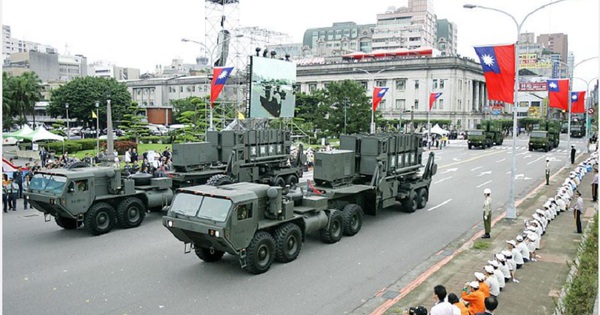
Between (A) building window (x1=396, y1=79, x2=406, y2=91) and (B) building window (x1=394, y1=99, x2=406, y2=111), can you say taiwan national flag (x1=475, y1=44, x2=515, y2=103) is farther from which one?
(A) building window (x1=396, y1=79, x2=406, y2=91)

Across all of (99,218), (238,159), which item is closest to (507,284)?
(99,218)

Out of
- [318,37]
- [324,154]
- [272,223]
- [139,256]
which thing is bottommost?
[139,256]

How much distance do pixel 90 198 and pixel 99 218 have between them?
693 millimetres

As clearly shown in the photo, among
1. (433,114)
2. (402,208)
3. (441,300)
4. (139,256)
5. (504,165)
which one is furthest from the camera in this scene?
(433,114)

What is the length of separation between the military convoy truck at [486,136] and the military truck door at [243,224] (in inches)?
1874

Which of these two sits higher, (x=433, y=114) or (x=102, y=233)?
(x=433, y=114)

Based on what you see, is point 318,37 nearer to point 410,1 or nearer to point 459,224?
point 410,1

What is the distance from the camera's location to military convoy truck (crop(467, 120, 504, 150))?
180 ft

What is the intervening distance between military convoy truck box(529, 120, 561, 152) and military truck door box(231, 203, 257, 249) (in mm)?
47060

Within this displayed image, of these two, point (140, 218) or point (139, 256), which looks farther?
point (140, 218)

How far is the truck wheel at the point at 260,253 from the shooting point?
462 inches

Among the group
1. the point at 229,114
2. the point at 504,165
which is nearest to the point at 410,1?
the point at 229,114

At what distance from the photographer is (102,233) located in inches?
621

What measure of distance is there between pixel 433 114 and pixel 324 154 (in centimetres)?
8226
